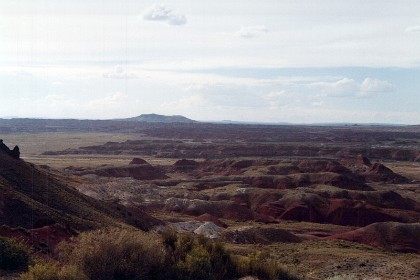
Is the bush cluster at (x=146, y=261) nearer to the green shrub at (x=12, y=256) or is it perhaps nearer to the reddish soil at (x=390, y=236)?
the green shrub at (x=12, y=256)

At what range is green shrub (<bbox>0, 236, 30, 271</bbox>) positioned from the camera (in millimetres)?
13125

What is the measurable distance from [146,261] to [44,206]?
35.3ft

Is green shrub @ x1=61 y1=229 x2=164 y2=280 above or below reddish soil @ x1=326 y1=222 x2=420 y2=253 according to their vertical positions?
above

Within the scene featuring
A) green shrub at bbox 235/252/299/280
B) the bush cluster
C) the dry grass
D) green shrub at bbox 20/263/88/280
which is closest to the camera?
green shrub at bbox 20/263/88/280

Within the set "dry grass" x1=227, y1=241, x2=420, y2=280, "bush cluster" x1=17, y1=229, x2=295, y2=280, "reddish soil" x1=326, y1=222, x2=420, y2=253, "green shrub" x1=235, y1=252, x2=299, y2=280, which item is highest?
"bush cluster" x1=17, y1=229, x2=295, y2=280

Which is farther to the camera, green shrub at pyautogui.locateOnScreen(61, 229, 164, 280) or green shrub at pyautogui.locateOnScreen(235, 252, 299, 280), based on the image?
green shrub at pyautogui.locateOnScreen(235, 252, 299, 280)

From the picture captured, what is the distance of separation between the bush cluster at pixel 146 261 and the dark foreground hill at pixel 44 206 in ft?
24.9

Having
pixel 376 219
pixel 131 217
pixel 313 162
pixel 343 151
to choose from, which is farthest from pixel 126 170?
pixel 343 151

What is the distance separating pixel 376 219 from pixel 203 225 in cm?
2039

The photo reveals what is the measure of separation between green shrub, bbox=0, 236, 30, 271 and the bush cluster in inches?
36.0

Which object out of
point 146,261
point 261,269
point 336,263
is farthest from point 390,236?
point 146,261

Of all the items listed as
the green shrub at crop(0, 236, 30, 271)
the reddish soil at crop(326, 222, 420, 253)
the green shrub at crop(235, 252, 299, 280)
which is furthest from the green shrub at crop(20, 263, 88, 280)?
the reddish soil at crop(326, 222, 420, 253)

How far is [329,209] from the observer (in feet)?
157

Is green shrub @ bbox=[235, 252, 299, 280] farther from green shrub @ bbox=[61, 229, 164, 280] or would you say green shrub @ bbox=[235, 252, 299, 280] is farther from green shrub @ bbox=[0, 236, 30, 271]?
green shrub @ bbox=[0, 236, 30, 271]
